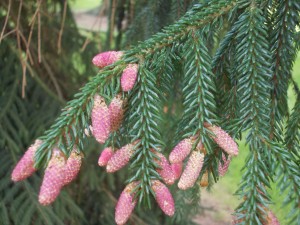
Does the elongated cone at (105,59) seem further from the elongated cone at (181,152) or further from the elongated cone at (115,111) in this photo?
the elongated cone at (181,152)

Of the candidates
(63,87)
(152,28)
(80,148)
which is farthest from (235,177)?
(80,148)

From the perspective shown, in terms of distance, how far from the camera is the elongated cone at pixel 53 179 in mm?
639

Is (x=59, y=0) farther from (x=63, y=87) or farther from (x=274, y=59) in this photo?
(x=274, y=59)

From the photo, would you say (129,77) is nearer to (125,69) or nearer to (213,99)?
(125,69)

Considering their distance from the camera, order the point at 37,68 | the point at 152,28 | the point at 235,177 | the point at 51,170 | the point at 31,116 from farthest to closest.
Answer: the point at 235,177 < the point at 37,68 < the point at 31,116 < the point at 152,28 < the point at 51,170

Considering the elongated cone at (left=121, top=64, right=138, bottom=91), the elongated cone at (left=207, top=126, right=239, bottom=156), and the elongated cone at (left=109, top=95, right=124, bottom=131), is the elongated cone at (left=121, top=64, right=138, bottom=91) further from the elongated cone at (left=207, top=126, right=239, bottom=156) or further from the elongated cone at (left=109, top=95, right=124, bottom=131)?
the elongated cone at (left=207, top=126, right=239, bottom=156)

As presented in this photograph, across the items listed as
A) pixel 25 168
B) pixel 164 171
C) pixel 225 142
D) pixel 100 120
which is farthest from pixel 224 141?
pixel 25 168

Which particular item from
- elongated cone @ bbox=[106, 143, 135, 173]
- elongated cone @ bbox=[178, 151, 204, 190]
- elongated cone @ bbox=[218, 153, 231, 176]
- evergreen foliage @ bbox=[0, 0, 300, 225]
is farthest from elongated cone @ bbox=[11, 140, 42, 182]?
elongated cone @ bbox=[218, 153, 231, 176]

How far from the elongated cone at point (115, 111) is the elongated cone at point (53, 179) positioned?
129mm

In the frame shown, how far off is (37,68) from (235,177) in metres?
2.48

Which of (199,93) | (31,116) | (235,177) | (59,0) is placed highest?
(199,93)

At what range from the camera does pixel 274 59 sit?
92 cm

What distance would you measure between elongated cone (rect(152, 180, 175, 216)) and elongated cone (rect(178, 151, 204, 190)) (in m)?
0.03

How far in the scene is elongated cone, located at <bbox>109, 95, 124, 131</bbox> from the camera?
2.50 ft
